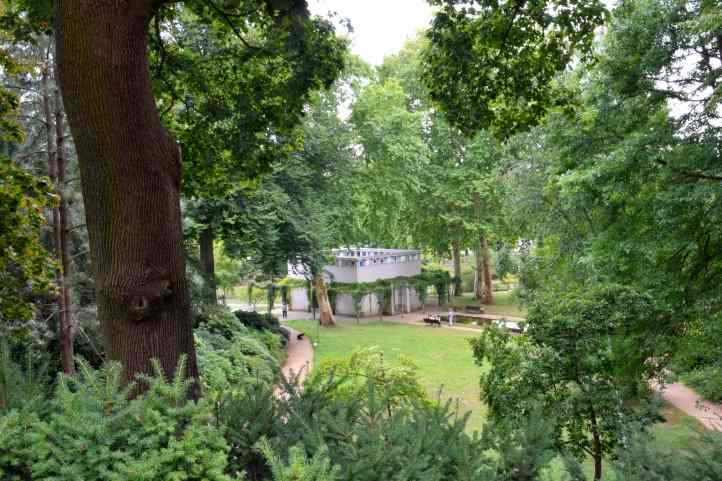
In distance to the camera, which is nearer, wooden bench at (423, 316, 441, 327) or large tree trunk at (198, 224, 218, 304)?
large tree trunk at (198, 224, 218, 304)

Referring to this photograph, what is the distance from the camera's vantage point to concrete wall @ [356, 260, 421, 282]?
30562 millimetres

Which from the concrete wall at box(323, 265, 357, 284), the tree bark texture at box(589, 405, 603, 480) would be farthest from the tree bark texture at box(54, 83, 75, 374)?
the concrete wall at box(323, 265, 357, 284)

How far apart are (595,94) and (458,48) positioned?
4.32 metres

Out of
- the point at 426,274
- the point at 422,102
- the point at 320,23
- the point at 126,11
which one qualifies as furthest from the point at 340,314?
the point at 126,11

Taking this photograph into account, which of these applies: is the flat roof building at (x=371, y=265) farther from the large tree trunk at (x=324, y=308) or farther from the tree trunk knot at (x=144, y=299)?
the tree trunk knot at (x=144, y=299)

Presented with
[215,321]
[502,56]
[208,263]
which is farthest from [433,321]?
[502,56]

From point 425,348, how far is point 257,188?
14504mm

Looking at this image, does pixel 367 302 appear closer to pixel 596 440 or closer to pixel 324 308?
pixel 324 308

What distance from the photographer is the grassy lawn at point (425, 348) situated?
15.2 meters

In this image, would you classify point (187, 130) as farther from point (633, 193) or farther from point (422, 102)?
point (422, 102)

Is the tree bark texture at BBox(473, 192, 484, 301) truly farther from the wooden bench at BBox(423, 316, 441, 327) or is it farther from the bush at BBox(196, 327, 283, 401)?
the bush at BBox(196, 327, 283, 401)

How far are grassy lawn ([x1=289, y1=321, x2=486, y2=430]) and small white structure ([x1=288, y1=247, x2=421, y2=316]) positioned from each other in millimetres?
2617

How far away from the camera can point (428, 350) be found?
2077cm

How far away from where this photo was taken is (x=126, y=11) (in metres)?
3.16
